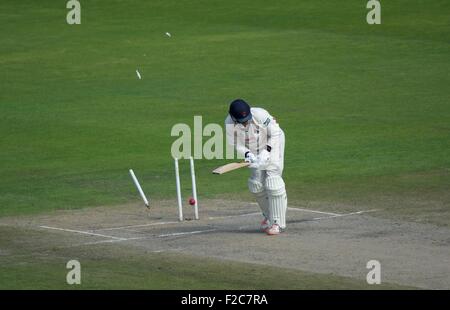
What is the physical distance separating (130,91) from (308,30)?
9.71 m

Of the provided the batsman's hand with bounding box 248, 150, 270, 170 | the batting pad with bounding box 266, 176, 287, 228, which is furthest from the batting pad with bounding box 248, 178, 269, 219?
the batsman's hand with bounding box 248, 150, 270, 170

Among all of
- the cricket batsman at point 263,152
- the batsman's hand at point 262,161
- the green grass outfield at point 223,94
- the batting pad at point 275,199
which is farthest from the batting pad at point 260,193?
the green grass outfield at point 223,94

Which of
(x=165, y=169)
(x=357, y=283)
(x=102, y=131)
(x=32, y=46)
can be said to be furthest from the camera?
(x=32, y=46)

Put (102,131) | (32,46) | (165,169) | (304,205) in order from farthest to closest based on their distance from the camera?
1. (32,46)
2. (102,131)
3. (165,169)
4. (304,205)

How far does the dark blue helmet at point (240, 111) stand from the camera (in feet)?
54.1

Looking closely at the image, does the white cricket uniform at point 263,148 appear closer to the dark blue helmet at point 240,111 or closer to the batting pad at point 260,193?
the batting pad at point 260,193

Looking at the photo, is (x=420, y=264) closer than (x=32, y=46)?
Yes

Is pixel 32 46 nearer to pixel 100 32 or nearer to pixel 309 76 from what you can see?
pixel 100 32

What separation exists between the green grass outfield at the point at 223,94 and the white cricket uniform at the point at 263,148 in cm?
226

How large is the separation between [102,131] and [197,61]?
383 inches

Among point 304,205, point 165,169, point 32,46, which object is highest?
point 32,46

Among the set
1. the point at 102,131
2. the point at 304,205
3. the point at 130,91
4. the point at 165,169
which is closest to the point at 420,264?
the point at 304,205

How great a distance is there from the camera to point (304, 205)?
1916 cm

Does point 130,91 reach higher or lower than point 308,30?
lower
